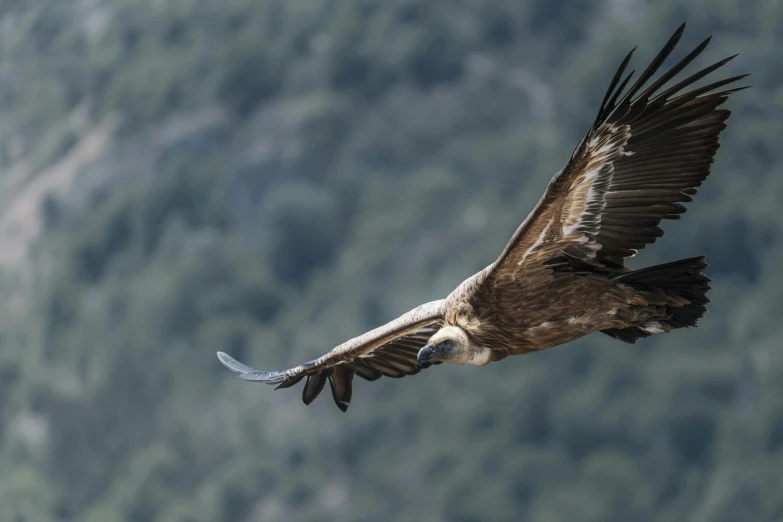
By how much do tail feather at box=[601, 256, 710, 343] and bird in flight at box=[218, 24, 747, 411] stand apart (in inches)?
0.5

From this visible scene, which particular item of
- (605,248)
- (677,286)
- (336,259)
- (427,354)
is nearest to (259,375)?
(427,354)

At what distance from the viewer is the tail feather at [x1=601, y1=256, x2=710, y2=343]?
1413cm

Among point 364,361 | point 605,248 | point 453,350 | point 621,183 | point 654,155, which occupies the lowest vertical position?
point 453,350

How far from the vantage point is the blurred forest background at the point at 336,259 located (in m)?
134

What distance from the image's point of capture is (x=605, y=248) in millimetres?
14234

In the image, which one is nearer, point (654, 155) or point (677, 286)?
point (654, 155)

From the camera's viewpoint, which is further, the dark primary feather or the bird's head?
the bird's head

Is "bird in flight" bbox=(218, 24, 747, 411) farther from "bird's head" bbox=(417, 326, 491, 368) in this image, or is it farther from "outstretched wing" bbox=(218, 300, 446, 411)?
"outstretched wing" bbox=(218, 300, 446, 411)

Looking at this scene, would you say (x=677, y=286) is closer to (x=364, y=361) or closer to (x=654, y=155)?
(x=654, y=155)

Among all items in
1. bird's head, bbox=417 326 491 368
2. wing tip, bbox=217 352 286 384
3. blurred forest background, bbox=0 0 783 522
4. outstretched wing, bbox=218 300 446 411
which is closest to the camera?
bird's head, bbox=417 326 491 368

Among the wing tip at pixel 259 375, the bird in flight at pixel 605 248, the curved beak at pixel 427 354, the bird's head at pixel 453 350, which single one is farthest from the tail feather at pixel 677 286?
the wing tip at pixel 259 375

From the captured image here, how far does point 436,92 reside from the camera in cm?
15938

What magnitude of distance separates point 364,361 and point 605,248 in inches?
176

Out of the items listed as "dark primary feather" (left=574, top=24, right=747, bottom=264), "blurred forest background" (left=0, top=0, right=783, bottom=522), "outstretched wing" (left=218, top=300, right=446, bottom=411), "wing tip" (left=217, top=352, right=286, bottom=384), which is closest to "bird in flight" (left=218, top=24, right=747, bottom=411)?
"dark primary feather" (left=574, top=24, right=747, bottom=264)
